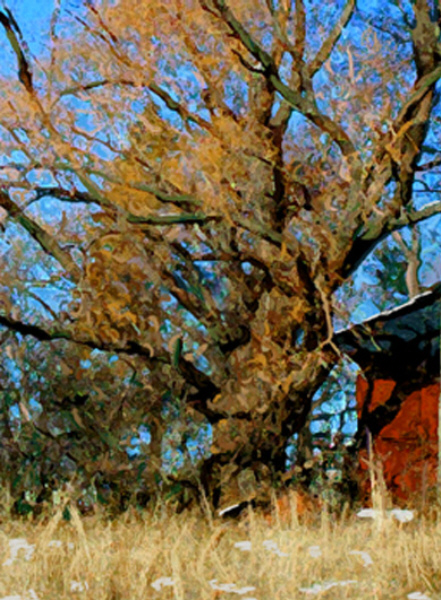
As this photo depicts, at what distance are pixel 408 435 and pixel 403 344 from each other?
123 centimetres

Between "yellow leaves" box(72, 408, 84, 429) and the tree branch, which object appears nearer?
the tree branch

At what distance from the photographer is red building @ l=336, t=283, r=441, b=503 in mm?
10406

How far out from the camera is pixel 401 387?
10656 mm

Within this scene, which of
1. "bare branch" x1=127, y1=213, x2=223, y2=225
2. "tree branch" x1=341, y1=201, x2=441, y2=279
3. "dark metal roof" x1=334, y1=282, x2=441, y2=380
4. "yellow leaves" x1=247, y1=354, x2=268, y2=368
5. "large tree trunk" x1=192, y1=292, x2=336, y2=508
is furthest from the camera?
"dark metal roof" x1=334, y1=282, x2=441, y2=380

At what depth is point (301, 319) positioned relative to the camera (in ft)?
28.0

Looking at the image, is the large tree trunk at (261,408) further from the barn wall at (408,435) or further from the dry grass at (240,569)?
the dry grass at (240,569)

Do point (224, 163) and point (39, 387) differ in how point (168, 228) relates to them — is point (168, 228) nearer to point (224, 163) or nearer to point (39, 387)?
point (224, 163)

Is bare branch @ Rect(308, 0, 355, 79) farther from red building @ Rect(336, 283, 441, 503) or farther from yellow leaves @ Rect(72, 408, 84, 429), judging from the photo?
yellow leaves @ Rect(72, 408, 84, 429)

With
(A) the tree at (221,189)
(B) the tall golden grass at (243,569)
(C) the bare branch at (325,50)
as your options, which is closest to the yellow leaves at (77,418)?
(A) the tree at (221,189)

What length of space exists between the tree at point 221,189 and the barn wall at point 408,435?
201 centimetres

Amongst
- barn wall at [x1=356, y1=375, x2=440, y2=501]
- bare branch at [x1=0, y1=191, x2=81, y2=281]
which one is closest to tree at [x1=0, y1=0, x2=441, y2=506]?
bare branch at [x1=0, y1=191, x2=81, y2=281]

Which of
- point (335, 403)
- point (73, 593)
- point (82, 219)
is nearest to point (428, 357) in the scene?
point (335, 403)

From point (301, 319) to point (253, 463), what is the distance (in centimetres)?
175

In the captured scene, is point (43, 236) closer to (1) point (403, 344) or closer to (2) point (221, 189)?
(2) point (221, 189)
